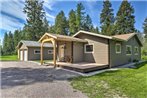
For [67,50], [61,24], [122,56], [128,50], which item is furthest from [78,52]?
[61,24]

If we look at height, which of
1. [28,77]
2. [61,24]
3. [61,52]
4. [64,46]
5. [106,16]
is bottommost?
[28,77]

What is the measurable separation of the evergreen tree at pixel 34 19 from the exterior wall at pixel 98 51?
26.5 meters

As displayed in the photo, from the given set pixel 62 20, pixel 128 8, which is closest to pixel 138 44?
pixel 128 8

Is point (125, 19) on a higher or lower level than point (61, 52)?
higher

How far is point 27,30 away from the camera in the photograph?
3906 centimetres

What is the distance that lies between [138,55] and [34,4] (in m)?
32.3

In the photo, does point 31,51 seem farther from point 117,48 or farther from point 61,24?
point 61,24

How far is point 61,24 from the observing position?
141ft

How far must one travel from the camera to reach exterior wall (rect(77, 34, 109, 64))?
1348 centimetres

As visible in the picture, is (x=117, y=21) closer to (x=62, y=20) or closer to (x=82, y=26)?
(x=82, y=26)

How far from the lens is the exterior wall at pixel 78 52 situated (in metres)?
15.1

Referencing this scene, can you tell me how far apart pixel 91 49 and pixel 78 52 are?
1438 mm

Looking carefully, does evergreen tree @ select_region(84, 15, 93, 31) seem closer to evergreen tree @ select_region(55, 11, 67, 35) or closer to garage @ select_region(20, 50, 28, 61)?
evergreen tree @ select_region(55, 11, 67, 35)

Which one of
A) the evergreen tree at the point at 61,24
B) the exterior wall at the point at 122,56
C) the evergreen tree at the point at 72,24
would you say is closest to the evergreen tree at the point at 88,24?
the evergreen tree at the point at 72,24
